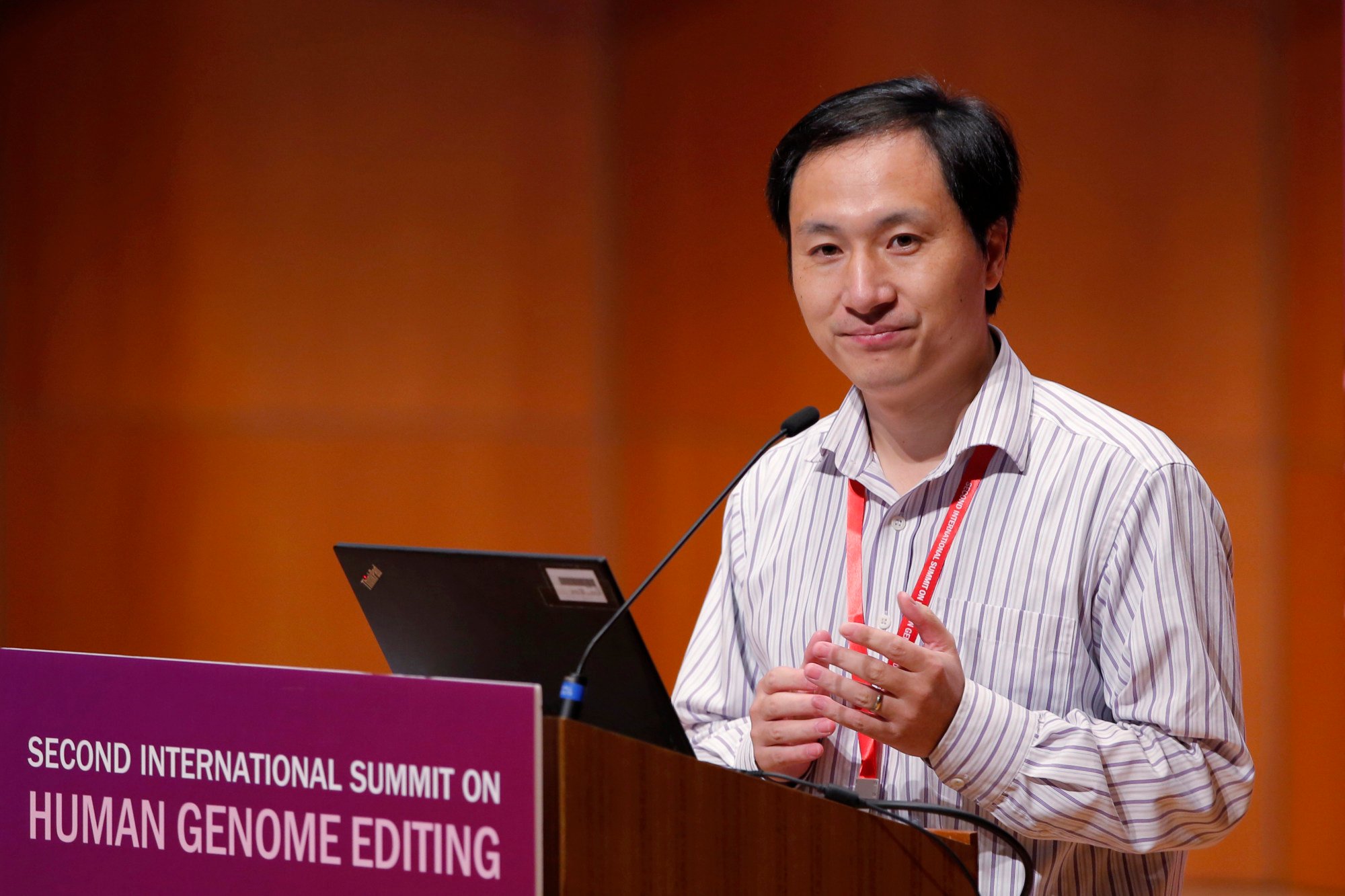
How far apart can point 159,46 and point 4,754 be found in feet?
8.77

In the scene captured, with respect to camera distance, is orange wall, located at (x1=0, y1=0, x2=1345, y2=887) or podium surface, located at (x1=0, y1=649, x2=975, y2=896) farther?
orange wall, located at (x1=0, y1=0, x2=1345, y2=887)

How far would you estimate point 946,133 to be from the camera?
1603 mm

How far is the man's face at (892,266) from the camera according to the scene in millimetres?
1562

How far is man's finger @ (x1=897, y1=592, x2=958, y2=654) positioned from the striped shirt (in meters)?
0.06

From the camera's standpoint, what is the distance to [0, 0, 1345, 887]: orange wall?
3.32 m

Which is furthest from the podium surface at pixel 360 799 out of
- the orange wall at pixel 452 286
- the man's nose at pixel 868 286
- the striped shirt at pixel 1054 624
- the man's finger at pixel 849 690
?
the orange wall at pixel 452 286

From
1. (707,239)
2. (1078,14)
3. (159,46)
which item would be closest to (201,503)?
(159,46)

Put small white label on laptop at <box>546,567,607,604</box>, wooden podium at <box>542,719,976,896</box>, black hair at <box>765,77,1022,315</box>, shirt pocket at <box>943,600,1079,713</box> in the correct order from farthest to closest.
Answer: black hair at <box>765,77,1022,315</box> → shirt pocket at <box>943,600,1079,713</box> → small white label on laptop at <box>546,567,607,604</box> → wooden podium at <box>542,719,976,896</box>

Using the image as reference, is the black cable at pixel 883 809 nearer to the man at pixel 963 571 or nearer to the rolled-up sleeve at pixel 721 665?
the man at pixel 963 571

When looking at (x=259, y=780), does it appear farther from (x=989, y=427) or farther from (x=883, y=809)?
(x=989, y=427)

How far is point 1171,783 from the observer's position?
4.48 feet

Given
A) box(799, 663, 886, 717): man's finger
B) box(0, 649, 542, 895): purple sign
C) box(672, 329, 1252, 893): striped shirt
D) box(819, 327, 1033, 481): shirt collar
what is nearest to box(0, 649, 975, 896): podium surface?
box(0, 649, 542, 895): purple sign

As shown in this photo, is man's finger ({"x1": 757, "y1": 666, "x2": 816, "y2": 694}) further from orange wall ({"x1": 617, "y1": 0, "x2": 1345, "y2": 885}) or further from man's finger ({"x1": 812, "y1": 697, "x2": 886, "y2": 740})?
orange wall ({"x1": 617, "y1": 0, "x2": 1345, "y2": 885})

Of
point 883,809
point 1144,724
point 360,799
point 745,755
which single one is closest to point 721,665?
point 745,755
